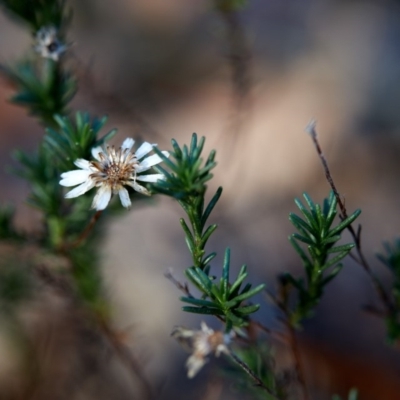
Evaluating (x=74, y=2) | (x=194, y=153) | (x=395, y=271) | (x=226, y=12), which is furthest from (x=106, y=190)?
(x=74, y=2)

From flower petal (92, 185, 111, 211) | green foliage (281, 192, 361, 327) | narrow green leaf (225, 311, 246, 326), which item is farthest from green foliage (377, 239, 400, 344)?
flower petal (92, 185, 111, 211)

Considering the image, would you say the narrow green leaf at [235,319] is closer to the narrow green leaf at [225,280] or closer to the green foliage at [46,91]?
the narrow green leaf at [225,280]

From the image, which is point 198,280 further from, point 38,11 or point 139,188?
point 38,11

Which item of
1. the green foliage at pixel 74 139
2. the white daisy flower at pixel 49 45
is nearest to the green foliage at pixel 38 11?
the white daisy flower at pixel 49 45

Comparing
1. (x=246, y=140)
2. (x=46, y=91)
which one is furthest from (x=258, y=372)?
(x=246, y=140)

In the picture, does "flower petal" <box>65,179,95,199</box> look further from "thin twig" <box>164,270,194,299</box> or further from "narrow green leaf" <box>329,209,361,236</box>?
"narrow green leaf" <box>329,209,361,236</box>
